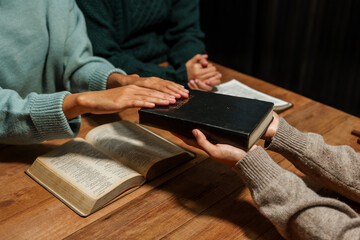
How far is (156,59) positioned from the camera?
175 centimetres

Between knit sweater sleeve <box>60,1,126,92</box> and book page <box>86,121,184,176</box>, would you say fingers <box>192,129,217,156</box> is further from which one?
knit sweater sleeve <box>60,1,126,92</box>

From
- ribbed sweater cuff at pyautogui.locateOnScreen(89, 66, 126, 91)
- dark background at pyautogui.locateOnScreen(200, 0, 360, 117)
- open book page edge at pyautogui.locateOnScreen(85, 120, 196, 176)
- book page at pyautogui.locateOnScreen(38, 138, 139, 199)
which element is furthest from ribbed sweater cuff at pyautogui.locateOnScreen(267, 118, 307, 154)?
dark background at pyautogui.locateOnScreen(200, 0, 360, 117)

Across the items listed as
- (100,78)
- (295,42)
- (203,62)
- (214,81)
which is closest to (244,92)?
(214,81)

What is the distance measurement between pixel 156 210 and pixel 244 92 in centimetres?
69

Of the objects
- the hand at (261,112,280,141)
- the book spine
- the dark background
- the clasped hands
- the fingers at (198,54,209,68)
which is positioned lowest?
the dark background

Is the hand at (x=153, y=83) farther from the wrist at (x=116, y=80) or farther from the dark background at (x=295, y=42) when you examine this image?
the dark background at (x=295, y=42)

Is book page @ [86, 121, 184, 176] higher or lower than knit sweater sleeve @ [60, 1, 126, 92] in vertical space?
lower

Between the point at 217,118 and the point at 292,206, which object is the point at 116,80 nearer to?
the point at 217,118

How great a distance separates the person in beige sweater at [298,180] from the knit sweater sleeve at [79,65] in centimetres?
52

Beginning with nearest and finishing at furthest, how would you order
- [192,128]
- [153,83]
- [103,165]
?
[192,128] → [103,165] → [153,83]

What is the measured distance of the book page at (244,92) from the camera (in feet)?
4.26

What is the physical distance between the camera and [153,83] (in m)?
1.10

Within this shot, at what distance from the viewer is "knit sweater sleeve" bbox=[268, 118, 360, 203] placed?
32.8 inches

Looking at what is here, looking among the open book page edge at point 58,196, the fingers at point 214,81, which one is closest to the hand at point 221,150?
the open book page edge at point 58,196
